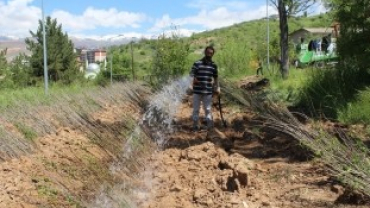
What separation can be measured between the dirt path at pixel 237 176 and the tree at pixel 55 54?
2585cm

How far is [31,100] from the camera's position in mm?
7570

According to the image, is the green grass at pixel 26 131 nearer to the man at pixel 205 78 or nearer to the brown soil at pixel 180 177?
the brown soil at pixel 180 177

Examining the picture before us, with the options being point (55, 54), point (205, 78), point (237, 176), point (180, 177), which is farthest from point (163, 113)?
point (55, 54)

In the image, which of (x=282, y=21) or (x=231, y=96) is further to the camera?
(x=282, y=21)

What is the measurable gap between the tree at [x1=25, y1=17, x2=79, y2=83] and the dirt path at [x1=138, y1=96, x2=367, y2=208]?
25853mm

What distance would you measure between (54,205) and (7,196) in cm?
41

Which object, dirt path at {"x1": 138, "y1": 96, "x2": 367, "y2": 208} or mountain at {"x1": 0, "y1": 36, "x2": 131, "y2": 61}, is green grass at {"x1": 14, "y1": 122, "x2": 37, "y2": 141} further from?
mountain at {"x1": 0, "y1": 36, "x2": 131, "y2": 61}

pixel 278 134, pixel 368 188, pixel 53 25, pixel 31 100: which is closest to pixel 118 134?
pixel 31 100

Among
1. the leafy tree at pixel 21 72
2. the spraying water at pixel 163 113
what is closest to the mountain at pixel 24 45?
the leafy tree at pixel 21 72

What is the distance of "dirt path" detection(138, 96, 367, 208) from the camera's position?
4957 mm

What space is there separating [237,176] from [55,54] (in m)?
30.3

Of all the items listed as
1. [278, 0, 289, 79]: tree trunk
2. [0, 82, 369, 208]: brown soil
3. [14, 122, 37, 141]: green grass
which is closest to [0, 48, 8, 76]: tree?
[278, 0, 289, 79]: tree trunk

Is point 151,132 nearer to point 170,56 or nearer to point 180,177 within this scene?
point 180,177

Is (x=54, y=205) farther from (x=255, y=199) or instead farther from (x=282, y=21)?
(x=282, y=21)
